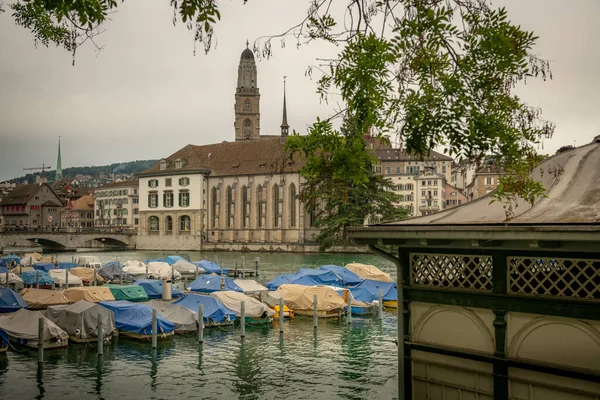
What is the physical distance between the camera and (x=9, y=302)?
33.9m

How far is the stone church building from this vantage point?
11056cm

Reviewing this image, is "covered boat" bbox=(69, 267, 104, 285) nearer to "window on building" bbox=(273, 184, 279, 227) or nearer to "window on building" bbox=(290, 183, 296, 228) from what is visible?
"window on building" bbox=(290, 183, 296, 228)

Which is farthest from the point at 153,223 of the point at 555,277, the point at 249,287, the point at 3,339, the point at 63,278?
the point at 555,277

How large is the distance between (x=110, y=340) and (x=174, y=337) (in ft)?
9.08

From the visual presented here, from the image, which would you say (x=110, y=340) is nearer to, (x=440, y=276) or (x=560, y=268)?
(x=440, y=276)

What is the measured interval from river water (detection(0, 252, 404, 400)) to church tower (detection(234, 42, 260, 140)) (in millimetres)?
129011

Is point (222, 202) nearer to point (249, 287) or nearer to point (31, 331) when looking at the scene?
point (249, 287)

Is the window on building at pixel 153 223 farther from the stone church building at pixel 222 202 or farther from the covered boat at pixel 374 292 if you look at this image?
the covered boat at pixel 374 292

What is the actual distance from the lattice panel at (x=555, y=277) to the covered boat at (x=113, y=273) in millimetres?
50776

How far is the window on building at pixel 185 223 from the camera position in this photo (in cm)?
11756

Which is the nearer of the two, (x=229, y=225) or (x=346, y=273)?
(x=346, y=273)

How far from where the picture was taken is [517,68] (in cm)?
810

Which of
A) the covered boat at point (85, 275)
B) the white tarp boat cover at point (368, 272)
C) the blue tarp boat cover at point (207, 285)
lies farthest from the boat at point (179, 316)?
the covered boat at point (85, 275)

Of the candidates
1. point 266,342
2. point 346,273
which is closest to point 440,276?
point 266,342
